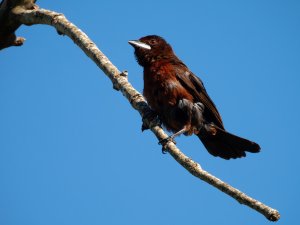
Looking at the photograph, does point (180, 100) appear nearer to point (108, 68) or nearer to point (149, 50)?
point (149, 50)

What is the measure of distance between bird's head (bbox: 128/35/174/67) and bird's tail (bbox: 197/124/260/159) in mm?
1099

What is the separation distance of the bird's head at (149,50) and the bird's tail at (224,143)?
110cm

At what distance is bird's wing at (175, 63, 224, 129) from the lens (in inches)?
225

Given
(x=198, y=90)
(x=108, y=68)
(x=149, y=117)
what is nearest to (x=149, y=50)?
(x=198, y=90)

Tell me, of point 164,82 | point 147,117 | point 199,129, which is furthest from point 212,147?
point 147,117

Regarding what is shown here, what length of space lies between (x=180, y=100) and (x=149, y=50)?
2.89 feet

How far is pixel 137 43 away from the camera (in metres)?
5.84

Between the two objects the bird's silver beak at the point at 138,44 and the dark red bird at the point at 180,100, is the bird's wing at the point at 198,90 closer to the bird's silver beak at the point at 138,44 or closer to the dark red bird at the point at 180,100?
the dark red bird at the point at 180,100

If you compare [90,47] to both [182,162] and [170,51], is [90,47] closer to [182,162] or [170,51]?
[182,162]

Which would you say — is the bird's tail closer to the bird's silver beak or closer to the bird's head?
the bird's head

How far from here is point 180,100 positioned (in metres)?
5.46

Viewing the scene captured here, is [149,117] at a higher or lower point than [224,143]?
lower

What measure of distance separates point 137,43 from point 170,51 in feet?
1.92

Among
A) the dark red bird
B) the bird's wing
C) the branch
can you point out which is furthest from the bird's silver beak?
the branch
